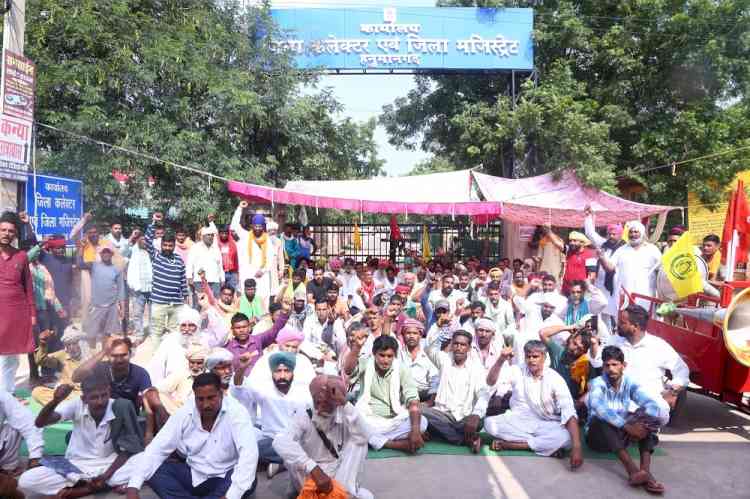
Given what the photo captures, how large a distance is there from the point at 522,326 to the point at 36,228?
18.2 ft

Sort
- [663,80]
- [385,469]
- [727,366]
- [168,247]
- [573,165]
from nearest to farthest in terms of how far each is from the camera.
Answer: [385,469] → [727,366] → [168,247] → [573,165] → [663,80]

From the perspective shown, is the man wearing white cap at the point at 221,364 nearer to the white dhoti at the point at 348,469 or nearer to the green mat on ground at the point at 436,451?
the white dhoti at the point at 348,469

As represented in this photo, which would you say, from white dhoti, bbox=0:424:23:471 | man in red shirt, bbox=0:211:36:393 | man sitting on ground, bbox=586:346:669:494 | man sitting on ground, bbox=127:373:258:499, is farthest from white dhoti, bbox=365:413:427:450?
man in red shirt, bbox=0:211:36:393

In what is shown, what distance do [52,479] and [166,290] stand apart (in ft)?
11.0

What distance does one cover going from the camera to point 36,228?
23.5 ft

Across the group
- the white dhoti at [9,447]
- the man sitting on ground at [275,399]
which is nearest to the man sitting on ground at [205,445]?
the man sitting on ground at [275,399]

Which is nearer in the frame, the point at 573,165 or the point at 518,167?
the point at 573,165

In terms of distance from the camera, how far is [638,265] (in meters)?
6.40

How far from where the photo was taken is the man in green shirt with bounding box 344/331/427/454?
4902mm

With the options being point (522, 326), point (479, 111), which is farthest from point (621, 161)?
point (522, 326)

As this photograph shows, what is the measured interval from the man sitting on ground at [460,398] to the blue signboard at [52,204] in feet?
15.9

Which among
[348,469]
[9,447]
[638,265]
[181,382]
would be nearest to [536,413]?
[348,469]

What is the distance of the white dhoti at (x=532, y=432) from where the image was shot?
4785 millimetres

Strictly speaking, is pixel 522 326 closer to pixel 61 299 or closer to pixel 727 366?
pixel 727 366
